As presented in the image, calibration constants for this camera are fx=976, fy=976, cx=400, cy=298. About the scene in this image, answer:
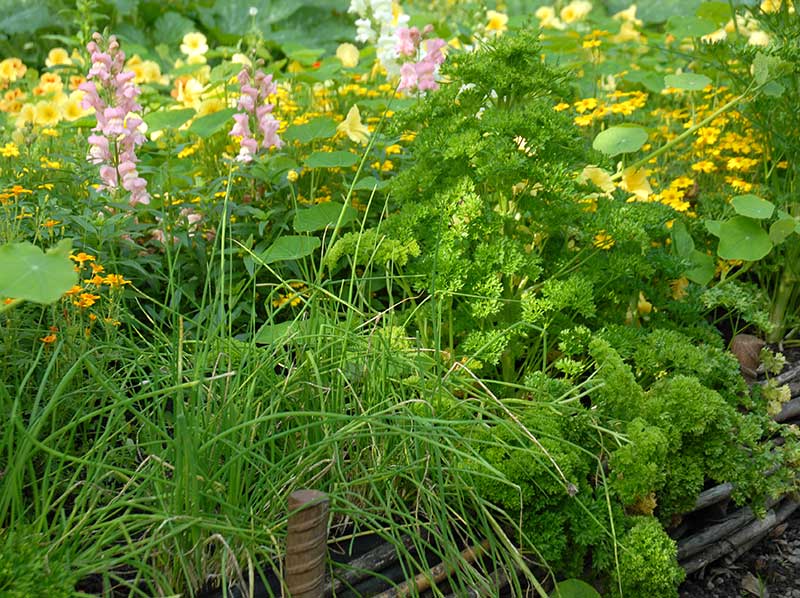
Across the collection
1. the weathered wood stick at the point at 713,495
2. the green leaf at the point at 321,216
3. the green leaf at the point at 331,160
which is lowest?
the weathered wood stick at the point at 713,495

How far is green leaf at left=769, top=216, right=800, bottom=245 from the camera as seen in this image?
7.89 ft

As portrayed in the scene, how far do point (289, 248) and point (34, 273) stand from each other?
1.10 meters

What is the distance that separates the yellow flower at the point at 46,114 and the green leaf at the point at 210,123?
0.67m

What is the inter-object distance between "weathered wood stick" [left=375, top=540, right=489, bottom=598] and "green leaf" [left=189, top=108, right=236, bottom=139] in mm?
1729

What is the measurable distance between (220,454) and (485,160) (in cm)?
86

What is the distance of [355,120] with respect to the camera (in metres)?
2.80

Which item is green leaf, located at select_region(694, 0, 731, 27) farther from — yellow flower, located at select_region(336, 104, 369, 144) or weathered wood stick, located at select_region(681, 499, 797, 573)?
weathered wood stick, located at select_region(681, 499, 797, 573)

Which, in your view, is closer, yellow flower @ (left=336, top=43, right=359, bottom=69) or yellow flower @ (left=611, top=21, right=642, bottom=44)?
yellow flower @ (left=336, top=43, right=359, bottom=69)

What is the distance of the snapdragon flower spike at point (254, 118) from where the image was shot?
2.72m

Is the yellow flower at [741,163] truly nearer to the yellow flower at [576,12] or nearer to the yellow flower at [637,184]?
the yellow flower at [637,184]

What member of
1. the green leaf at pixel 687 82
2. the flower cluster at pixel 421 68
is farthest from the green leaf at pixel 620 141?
the flower cluster at pixel 421 68

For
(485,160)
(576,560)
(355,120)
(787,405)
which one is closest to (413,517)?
(576,560)

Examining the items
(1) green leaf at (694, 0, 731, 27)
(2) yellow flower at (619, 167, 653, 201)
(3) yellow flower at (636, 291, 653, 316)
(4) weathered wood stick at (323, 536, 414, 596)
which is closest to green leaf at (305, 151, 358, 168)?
(2) yellow flower at (619, 167, 653, 201)

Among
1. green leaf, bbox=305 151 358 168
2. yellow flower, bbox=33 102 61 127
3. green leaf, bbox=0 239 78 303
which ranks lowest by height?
yellow flower, bbox=33 102 61 127
